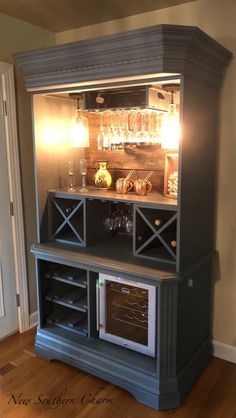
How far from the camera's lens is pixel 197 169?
2.08 m

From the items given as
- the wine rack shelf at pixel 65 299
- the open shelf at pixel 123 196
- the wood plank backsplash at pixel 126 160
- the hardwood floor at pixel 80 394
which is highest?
the wood plank backsplash at pixel 126 160

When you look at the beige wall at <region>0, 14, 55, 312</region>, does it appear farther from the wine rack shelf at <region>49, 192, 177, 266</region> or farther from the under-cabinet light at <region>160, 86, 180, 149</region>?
the under-cabinet light at <region>160, 86, 180, 149</region>

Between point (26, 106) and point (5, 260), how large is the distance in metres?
1.20

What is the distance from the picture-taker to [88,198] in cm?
236

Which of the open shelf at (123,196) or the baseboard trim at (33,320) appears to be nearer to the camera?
the open shelf at (123,196)

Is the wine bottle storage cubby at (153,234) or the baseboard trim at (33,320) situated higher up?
the wine bottle storage cubby at (153,234)

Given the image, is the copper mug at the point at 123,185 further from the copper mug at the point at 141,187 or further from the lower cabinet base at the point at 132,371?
the lower cabinet base at the point at 132,371

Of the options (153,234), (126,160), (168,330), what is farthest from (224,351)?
(126,160)

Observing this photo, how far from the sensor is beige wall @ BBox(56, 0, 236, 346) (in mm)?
2195

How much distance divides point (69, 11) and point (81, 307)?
6.64ft

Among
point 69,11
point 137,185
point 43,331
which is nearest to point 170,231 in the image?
point 137,185

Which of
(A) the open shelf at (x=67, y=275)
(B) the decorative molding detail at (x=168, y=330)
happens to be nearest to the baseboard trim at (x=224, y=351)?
(B) the decorative molding detail at (x=168, y=330)

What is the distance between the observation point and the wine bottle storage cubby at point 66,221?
8.21ft

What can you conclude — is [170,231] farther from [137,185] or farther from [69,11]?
[69,11]
